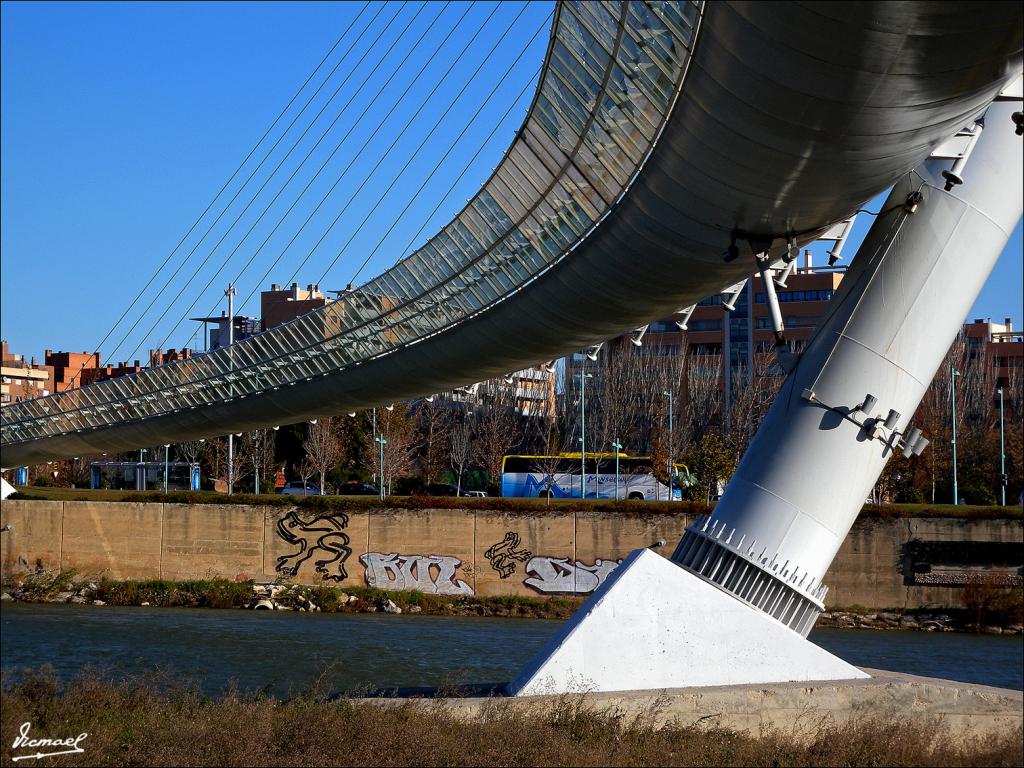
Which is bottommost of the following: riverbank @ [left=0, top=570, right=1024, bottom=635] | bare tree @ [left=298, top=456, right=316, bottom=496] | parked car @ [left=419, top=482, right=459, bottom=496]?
riverbank @ [left=0, top=570, right=1024, bottom=635]

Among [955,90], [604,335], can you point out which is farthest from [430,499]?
[955,90]

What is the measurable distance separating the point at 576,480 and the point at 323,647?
79.4 feet

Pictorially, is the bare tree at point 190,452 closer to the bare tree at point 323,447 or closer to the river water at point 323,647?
the bare tree at point 323,447

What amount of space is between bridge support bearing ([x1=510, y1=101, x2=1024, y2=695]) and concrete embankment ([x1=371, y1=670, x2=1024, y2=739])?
0.26 meters

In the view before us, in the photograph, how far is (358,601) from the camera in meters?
31.8

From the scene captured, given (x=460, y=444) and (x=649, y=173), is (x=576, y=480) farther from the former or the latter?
(x=649, y=173)

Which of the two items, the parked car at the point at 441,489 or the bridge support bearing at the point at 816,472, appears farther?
the parked car at the point at 441,489

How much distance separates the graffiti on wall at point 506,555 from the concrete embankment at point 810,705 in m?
23.1

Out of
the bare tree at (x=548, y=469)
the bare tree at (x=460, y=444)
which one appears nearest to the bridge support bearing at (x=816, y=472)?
the bare tree at (x=548, y=469)

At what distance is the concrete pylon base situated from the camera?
992 cm

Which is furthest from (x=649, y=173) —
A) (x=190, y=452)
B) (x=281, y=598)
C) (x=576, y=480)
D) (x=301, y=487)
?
(x=190, y=452)

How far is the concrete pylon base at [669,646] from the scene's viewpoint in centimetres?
992

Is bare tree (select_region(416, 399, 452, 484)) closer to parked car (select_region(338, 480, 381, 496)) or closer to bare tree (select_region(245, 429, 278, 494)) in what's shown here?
parked car (select_region(338, 480, 381, 496))

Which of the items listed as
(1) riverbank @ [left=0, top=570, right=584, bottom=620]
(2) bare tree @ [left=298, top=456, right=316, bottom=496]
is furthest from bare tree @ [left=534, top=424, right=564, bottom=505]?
(1) riverbank @ [left=0, top=570, right=584, bottom=620]
